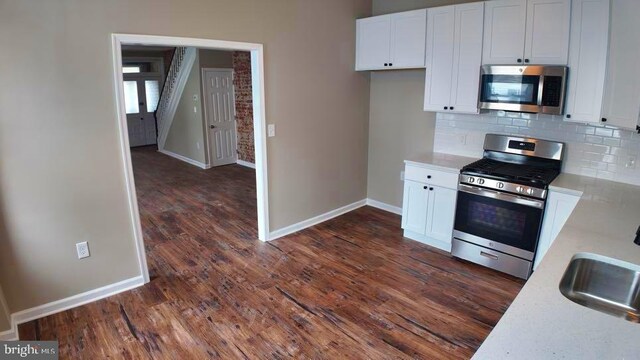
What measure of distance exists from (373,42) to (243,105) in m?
4.07

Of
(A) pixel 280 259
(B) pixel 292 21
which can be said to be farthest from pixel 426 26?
(A) pixel 280 259

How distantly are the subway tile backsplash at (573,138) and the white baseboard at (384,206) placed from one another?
122 centimetres

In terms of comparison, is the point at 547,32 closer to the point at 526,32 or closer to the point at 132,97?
the point at 526,32

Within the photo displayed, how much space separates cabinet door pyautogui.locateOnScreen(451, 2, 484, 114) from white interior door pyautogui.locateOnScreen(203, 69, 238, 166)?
529 cm

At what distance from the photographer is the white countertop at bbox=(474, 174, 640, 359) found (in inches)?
46.2

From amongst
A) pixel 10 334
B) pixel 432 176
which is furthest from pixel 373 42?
pixel 10 334

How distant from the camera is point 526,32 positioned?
3.26 m

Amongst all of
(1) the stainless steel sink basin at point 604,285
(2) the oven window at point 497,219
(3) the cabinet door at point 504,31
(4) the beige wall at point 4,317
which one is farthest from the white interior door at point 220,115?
(1) the stainless steel sink basin at point 604,285

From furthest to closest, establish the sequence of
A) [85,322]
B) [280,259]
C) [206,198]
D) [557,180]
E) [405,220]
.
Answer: [206,198], [405,220], [280,259], [557,180], [85,322]

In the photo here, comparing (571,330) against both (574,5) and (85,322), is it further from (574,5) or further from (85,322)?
(85,322)

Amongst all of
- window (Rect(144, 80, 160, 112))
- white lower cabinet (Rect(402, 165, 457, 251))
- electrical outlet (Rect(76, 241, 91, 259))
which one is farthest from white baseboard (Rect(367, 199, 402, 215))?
window (Rect(144, 80, 160, 112))

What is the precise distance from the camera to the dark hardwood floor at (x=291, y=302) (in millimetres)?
2588

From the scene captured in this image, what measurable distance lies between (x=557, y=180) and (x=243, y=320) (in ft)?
9.50

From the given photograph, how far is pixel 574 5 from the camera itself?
3.00 metres
